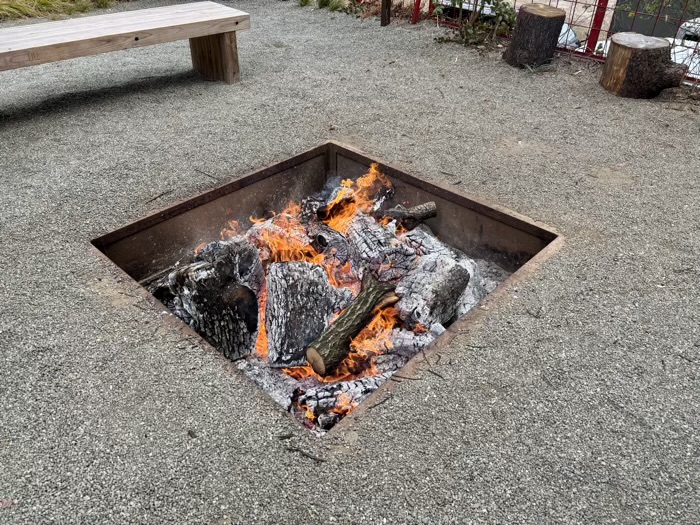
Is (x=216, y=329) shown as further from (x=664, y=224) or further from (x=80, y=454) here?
(x=664, y=224)

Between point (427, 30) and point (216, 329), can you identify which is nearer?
point (216, 329)

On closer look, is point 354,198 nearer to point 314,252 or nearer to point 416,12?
point 314,252

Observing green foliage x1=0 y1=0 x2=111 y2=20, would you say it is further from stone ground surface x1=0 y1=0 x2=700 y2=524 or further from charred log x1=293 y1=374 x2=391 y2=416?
charred log x1=293 y1=374 x2=391 y2=416

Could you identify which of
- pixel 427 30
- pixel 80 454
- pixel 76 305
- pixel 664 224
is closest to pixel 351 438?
pixel 80 454

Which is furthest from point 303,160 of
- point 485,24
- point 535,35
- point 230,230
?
point 485,24

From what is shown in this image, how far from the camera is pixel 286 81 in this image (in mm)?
5172

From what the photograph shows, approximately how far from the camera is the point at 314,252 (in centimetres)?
317

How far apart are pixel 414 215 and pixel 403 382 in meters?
1.47

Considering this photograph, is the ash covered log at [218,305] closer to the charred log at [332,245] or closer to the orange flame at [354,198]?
the charred log at [332,245]

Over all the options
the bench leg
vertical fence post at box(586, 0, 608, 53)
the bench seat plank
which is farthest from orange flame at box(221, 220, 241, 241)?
vertical fence post at box(586, 0, 608, 53)

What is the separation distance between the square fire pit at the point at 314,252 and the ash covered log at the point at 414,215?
0.11 ft

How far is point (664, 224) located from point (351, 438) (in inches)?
88.5

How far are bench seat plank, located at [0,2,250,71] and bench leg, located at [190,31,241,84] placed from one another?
11cm

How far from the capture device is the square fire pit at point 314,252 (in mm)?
2266
